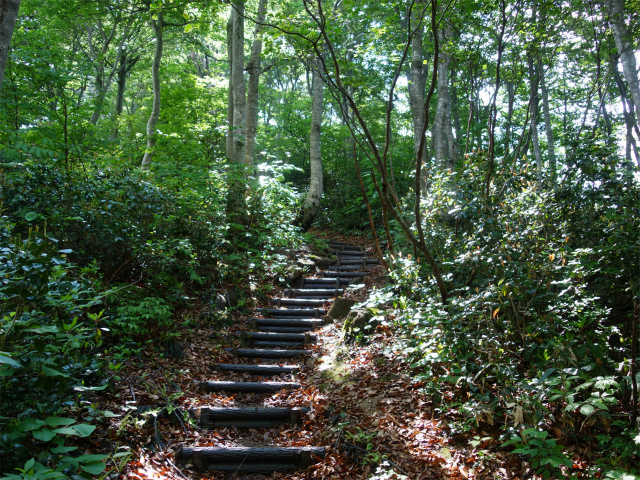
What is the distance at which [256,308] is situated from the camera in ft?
25.0

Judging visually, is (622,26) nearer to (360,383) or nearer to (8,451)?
(360,383)

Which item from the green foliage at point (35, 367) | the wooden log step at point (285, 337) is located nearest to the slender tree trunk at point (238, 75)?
the wooden log step at point (285, 337)

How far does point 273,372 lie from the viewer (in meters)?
5.57

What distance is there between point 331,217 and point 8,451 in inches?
524

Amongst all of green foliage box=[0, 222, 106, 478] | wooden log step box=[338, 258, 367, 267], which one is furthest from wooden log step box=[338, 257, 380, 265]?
green foliage box=[0, 222, 106, 478]

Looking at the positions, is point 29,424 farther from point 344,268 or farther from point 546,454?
point 344,268

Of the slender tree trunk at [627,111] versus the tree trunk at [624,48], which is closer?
the tree trunk at [624,48]

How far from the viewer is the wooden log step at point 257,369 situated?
5.52m

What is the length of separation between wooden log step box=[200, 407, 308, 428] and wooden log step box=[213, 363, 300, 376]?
1156mm

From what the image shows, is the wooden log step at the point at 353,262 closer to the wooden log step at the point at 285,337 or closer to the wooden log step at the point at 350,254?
the wooden log step at the point at 350,254

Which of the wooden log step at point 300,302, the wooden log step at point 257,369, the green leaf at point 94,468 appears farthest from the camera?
the wooden log step at point 300,302

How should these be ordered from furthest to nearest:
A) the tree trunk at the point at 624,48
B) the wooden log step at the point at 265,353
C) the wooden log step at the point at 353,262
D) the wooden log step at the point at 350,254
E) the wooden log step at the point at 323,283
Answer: the wooden log step at the point at 350,254
the wooden log step at the point at 353,262
the wooden log step at the point at 323,283
the tree trunk at the point at 624,48
the wooden log step at the point at 265,353

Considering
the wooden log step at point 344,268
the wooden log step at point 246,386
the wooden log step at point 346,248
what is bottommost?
the wooden log step at point 246,386

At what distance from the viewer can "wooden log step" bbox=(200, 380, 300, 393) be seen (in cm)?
492
